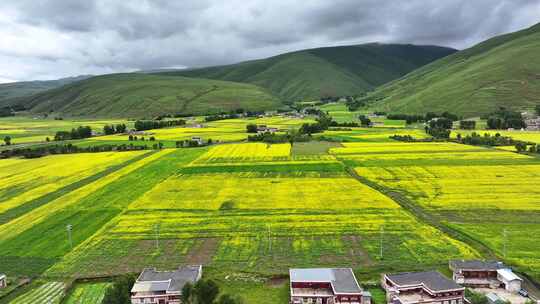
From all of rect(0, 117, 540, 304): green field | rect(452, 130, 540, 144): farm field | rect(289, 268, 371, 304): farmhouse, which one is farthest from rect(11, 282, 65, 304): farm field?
rect(452, 130, 540, 144): farm field

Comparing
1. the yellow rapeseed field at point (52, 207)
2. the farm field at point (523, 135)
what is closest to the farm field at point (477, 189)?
the farm field at point (523, 135)

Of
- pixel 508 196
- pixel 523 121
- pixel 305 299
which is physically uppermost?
pixel 523 121

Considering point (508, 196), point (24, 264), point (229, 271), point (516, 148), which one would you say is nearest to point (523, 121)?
point (516, 148)

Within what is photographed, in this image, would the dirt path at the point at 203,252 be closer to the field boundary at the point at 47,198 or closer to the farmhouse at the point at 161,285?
the farmhouse at the point at 161,285

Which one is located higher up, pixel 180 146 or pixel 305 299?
pixel 180 146

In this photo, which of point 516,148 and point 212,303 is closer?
point 212,303

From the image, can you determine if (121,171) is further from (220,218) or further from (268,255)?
(268,255)

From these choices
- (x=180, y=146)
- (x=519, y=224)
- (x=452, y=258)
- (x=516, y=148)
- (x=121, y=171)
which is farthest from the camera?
(x=180, y=146)

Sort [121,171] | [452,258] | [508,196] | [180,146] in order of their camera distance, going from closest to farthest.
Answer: [452,258] < [508,196] < [121,171] < [180,146]
